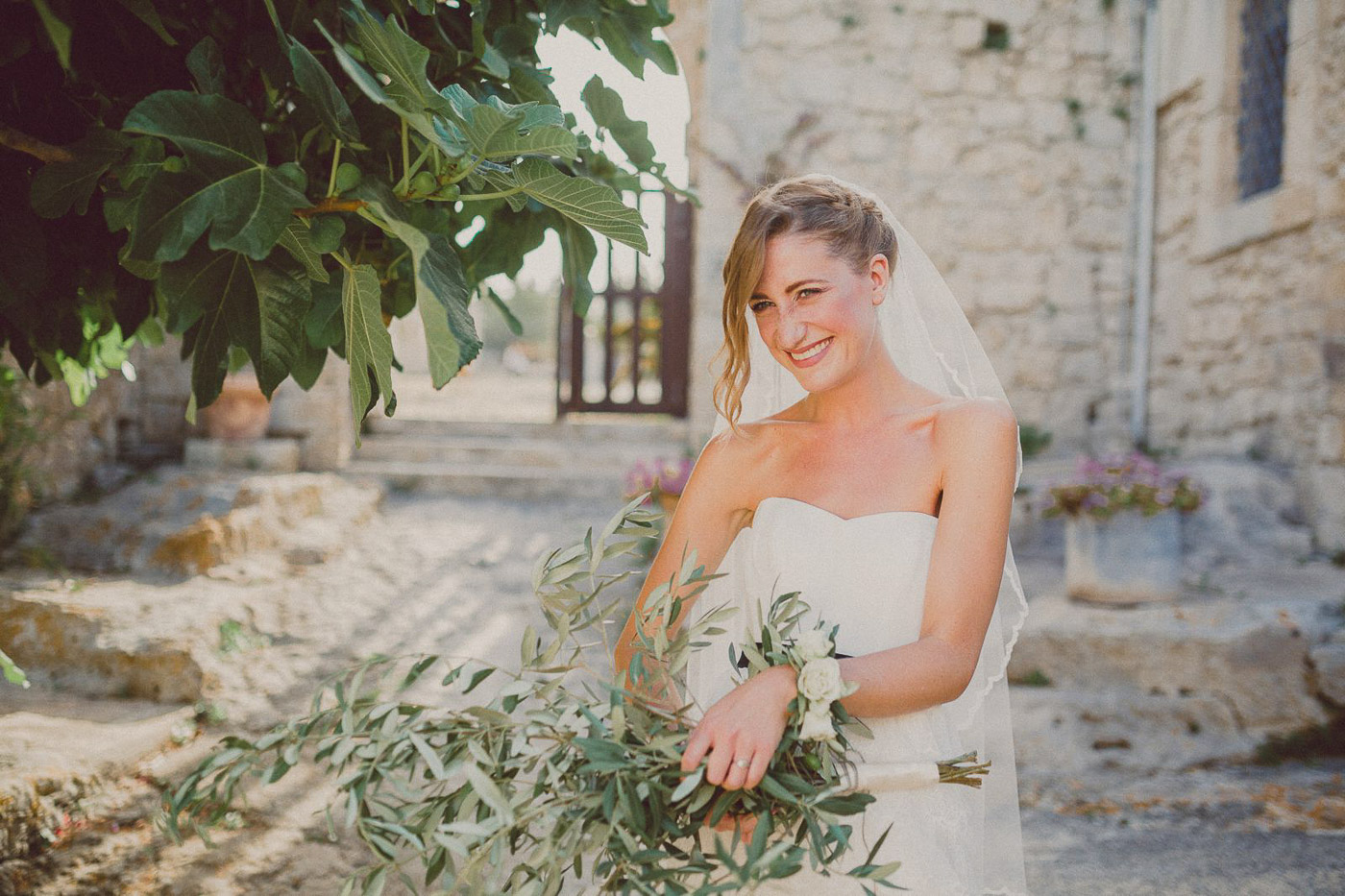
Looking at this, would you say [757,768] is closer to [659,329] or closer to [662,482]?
[662,482]

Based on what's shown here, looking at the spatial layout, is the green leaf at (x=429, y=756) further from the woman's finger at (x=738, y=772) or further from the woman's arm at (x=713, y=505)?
the woman's arm at (x=713, y=505)

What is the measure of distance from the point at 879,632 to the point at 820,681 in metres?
0.39

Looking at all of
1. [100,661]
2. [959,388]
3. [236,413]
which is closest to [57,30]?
[959,388]

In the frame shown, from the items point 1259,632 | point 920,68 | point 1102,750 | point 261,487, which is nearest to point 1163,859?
point 1102,750

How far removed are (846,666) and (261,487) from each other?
14.9 feet

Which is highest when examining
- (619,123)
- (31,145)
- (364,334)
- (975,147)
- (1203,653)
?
(975,147)

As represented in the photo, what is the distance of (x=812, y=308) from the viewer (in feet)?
4.62

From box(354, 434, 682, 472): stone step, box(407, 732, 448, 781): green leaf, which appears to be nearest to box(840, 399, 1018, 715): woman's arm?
box(407, 732, 448, 781): green leaf

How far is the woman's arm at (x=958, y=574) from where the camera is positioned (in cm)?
118

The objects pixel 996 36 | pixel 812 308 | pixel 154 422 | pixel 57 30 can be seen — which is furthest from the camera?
pixel 996 36

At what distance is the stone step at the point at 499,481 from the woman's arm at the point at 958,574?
4997mm

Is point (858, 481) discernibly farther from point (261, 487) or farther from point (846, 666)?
point (261, 487)

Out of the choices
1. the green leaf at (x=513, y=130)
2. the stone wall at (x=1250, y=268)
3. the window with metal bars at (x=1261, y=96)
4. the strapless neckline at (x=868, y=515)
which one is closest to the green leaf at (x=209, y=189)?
the green leaf at (x=513, y=130)

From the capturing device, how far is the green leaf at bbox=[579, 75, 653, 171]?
1315mm
